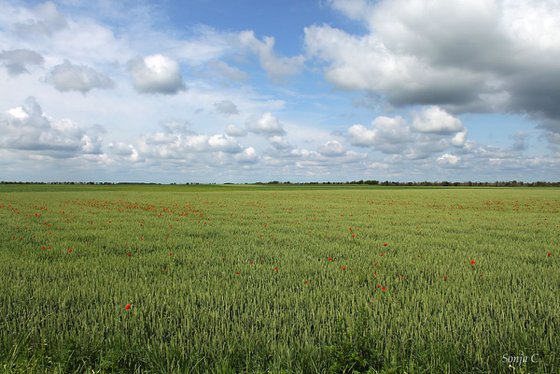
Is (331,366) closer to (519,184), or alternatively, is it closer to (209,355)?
(209,355)

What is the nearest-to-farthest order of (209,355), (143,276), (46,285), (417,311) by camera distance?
(209,355)
(417,311)
(46,285)
(143,276)

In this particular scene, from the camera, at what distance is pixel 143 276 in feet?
25.7

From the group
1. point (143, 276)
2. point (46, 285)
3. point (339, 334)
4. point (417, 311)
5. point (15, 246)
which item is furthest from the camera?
point (15, 246)

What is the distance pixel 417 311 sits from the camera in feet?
18.5

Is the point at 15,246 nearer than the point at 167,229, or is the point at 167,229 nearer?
the point at 15,246

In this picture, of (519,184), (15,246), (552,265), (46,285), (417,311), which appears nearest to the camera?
(417,311)

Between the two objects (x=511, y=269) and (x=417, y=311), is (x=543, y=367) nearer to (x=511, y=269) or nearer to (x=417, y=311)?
(x=417, y=311)

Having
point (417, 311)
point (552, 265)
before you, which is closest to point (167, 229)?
point (417, 311)

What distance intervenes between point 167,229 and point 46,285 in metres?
9.30

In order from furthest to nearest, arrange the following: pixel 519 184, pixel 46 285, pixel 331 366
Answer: pixel 519 184
pixel 46 285
pixel 331 366

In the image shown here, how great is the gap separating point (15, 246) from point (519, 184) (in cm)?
18744

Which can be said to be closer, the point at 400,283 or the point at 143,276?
the point at 400,283

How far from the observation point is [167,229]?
16344 millimetres

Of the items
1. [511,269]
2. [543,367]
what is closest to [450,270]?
[511,269]
